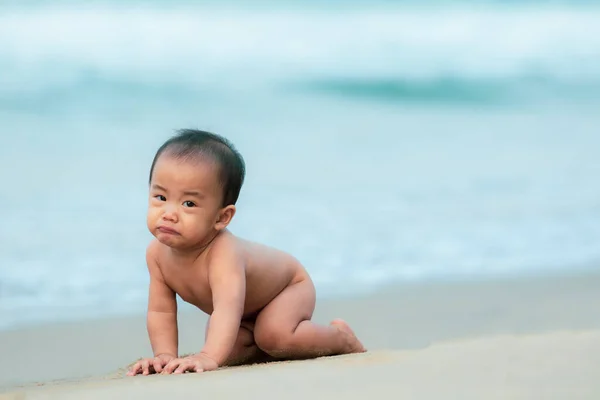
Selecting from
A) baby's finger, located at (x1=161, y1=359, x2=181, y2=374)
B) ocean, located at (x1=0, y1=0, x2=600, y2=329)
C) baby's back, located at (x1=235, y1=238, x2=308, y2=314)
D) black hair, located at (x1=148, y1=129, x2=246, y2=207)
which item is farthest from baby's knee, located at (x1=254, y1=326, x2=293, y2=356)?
ocean, located at (x1=0, y1=0, x2=600, y2=329)

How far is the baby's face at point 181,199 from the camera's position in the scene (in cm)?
314

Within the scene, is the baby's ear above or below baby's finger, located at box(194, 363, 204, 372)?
above

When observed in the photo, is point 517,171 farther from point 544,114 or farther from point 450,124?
point 544,114

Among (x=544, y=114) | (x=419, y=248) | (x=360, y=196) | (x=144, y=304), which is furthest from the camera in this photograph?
(x=544, y=114)

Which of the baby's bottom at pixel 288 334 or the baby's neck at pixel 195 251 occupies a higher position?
the baby's neck at pixel 195 251

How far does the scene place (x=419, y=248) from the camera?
5.89 m

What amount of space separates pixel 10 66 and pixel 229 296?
1272 cm

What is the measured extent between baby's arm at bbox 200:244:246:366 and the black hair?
6.8 inches

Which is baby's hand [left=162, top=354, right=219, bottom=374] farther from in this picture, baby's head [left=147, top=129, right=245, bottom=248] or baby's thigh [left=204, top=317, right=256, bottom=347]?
baby's thigh [left=204, top=317, right=256, bottom=347]

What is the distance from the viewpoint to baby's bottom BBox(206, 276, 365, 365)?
11.2 feet

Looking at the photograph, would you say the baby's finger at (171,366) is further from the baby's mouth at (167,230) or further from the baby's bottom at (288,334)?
the baby's bottom at (288,334)

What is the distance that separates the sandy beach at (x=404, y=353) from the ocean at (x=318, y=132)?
27 cm

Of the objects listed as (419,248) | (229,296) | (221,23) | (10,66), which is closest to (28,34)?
(10,66)

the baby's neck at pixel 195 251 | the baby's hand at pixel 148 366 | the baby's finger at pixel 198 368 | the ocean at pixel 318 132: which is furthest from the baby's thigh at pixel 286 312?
the ocean at pixel 318 132
